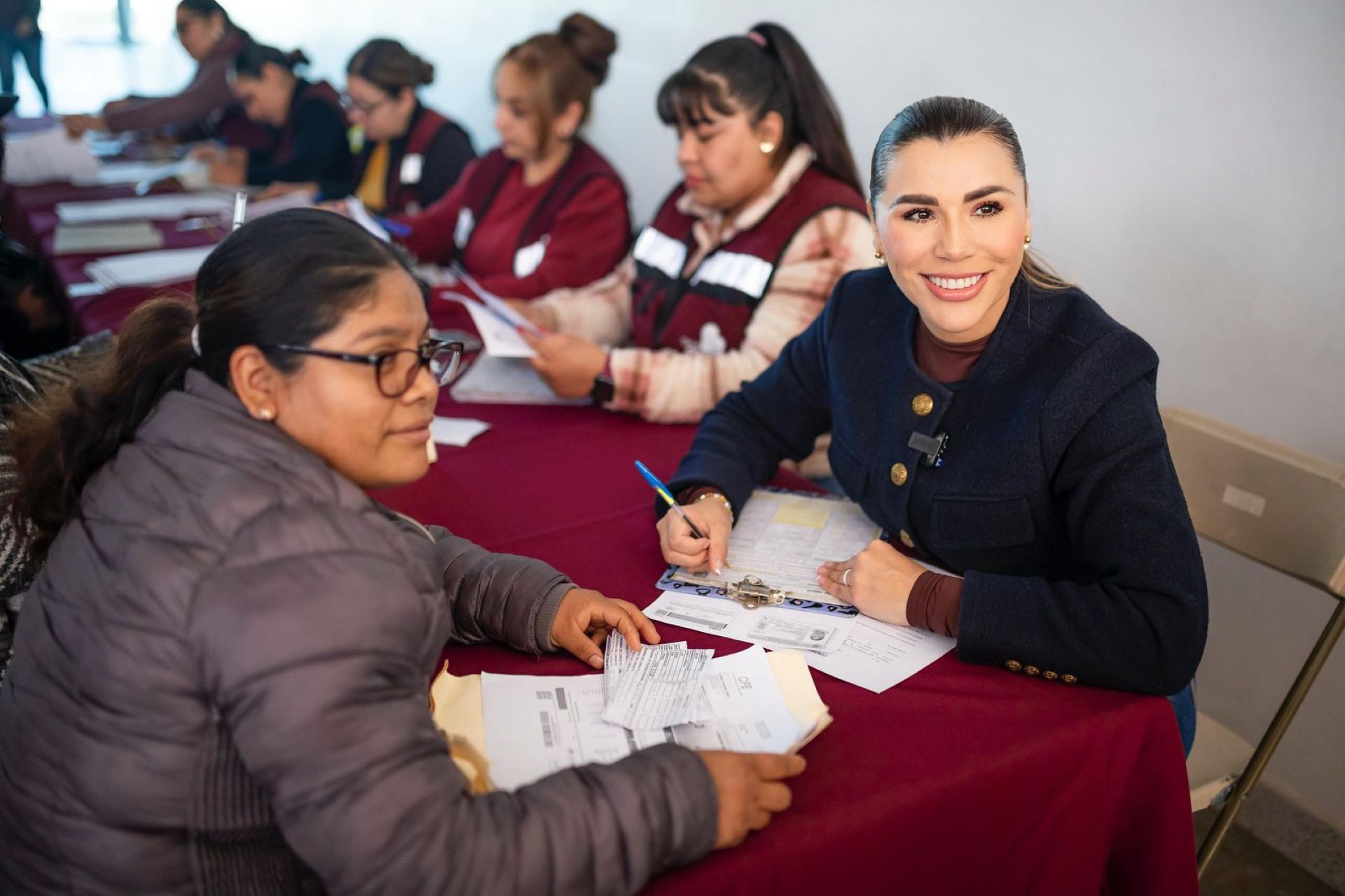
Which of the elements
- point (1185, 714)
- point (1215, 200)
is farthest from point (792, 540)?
point (1215, 200)

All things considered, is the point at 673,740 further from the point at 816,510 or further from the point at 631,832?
the point at 816,510

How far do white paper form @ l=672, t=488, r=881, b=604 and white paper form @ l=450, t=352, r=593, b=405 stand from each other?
0.62 metres

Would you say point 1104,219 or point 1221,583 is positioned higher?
point 1104,219

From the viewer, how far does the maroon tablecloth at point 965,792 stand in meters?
0.98

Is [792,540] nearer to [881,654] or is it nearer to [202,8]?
[881,654]

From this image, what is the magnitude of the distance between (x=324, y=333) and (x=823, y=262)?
1.39 metres

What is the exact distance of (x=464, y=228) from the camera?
3357 mm

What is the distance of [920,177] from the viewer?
133 cm

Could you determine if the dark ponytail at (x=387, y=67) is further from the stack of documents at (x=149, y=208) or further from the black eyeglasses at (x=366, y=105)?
the stack of documents at (x=149, y=208)

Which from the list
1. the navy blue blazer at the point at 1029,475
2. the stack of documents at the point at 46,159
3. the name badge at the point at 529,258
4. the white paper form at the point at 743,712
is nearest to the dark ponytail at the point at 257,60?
the stack of documents at the point at 46,159

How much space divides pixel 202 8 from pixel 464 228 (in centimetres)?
262

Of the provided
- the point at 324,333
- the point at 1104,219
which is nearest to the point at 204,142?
the point at 1104,219

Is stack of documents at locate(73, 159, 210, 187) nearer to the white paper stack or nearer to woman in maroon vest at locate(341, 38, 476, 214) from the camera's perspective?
woman in maroon vest at locate(341, 38, 476, 214)

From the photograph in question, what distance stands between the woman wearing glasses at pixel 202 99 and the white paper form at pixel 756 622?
4.51 meters
